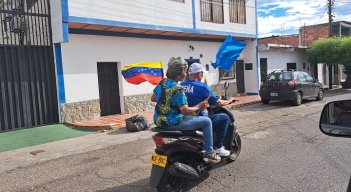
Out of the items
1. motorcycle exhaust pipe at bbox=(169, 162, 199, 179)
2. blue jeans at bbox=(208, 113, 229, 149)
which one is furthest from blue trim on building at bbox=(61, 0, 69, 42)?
motorcycle exhaust pipe at bbox=(169, 162, 199, 179)

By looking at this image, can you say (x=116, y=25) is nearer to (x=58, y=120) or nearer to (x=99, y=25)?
(x=99, y=25)

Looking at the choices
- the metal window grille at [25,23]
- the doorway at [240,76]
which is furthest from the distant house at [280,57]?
the metal window grille at [25,23]

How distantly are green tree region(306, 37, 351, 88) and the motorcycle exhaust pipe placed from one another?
62.4ft

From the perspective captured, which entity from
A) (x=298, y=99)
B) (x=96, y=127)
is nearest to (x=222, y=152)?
(x=96, y=127)

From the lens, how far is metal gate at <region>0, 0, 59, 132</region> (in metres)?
9.52

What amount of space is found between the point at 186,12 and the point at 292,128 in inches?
307

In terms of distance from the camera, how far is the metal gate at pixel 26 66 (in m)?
9.52

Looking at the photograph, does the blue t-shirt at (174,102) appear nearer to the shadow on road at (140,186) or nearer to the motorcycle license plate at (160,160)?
the motorcycle license plate at (160,160)

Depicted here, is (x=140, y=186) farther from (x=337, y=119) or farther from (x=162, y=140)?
(x=337, y=119)

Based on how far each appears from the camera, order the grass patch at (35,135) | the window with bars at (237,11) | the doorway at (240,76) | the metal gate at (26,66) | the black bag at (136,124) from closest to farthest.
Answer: the grass patch at (35,135) < the black bag at (136,124) < the metal gate at (26,66) < the window with bars at (237,11) < the doorway at (240,76)

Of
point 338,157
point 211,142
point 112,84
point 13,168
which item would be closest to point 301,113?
point 338,157

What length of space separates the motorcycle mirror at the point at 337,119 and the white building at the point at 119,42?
30.7 feet

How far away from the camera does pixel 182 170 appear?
4.25 metres

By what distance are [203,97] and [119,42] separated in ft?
27.1
